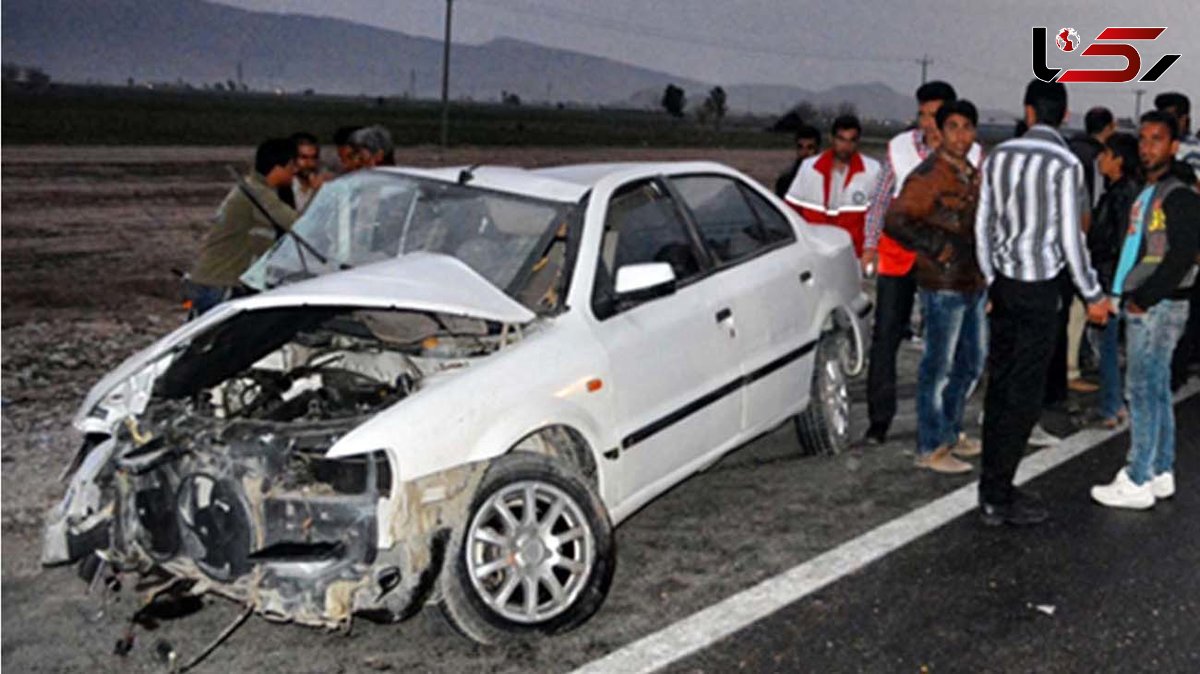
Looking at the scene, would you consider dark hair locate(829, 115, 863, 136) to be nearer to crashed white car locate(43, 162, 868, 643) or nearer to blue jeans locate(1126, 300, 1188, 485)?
crashed white car locate(43, 162, 868, 643)

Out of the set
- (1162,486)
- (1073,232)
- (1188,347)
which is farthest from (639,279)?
(1188,347)

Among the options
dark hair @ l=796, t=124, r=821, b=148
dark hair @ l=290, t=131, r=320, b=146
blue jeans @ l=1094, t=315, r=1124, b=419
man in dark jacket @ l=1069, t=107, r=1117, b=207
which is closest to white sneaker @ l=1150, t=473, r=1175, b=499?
blue jeans @ l=1094, t=315, r=1124, b=419

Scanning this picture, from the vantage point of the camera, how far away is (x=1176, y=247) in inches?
228

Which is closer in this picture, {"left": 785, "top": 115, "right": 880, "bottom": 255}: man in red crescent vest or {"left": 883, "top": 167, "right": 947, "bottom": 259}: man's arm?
{"left": 883, "top": 167, "right": 947, "bottom": 259}: man's arm

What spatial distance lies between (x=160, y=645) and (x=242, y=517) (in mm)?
570

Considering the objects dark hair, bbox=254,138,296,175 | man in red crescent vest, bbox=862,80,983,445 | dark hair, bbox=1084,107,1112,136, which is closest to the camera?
man in red crescent vest, bbox=862,80,983,445

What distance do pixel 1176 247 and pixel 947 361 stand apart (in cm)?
131

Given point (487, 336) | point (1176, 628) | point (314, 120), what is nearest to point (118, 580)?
point (487, 336)

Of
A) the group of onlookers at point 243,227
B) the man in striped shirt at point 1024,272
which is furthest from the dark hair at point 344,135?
the man in striped shirt at point 1024,272

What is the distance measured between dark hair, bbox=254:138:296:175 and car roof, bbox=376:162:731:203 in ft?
4.47

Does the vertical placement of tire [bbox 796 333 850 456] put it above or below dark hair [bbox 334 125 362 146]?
below

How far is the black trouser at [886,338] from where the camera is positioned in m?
7.02

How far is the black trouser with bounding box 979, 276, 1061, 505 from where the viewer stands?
579 centimetres

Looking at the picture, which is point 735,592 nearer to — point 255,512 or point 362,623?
point 362,623
